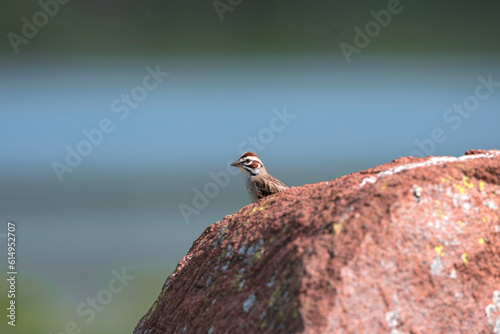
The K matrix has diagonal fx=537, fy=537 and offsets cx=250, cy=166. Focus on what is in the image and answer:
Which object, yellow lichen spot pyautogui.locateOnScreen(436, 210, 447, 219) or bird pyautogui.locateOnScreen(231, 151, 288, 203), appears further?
bird pyautogui.locateOnScreen(231, 151, 288, 203)

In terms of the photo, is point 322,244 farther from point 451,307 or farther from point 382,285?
point 451,307

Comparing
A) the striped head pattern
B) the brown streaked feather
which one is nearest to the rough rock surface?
the brown streaked feather

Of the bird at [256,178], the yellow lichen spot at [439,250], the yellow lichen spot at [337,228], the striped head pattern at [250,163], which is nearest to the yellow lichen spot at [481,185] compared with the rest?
the yellow lichen spot at [439,250]

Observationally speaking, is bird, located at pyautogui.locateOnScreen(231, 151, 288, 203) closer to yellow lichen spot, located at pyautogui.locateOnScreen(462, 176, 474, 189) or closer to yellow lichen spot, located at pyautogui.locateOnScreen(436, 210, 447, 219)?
yellow lichen spot, located at pyautogui.locateOnScreen(462, 176, 474, 189)

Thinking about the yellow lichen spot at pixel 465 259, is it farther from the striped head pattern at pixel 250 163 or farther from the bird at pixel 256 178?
the striped head pattern at pixel 250 163

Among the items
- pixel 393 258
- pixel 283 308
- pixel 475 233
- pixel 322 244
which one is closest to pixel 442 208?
pixel 475 233
